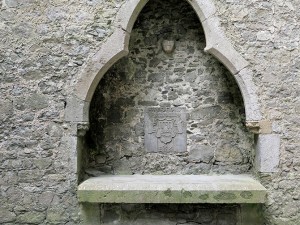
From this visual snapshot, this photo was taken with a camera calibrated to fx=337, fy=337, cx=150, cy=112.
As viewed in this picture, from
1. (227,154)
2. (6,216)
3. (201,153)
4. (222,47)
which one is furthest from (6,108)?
(227,154)

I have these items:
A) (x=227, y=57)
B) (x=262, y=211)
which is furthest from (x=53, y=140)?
(x=262, y=211)

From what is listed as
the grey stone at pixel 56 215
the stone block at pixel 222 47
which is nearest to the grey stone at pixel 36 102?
the grey stone at pixel 56 215

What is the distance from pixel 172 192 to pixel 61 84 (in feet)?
5.69

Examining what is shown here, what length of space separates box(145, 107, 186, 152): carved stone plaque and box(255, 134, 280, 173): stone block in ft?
3.35

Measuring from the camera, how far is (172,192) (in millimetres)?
3623

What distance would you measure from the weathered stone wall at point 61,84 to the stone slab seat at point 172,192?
21 cm

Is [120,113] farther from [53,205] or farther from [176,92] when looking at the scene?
[53,205]

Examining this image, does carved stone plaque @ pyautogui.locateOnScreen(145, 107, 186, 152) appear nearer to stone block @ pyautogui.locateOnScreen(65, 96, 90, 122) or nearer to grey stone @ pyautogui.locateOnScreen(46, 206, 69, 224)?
stone block @ pyautogui.locateOnScreen(65, 96, 90, 122)

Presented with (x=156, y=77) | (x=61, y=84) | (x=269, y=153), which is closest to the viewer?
(x=269, y=153)

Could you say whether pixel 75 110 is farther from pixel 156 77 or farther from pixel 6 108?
pixel 156 77

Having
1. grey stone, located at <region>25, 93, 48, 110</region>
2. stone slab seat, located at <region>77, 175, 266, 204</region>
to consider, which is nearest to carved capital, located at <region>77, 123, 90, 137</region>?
grey stone, located at <region>25, 93, 48, 110</region>

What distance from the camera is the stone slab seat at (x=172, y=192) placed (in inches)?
142

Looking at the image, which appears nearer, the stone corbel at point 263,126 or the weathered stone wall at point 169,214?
the stone corbel at point 263,126

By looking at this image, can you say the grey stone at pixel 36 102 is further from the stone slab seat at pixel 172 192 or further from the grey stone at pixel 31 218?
the grey stone at pixel 31 218
